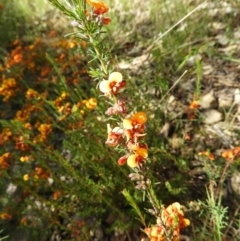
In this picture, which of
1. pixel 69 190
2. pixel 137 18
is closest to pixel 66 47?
pixel 137 18

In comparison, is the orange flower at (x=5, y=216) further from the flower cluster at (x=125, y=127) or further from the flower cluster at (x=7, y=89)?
the flower cluster at (x=125, y=127)

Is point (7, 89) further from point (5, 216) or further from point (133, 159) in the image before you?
point (133, 159)

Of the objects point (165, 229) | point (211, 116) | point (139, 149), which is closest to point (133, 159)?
point (139, 149)

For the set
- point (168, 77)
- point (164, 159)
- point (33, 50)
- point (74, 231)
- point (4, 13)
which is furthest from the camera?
point (4, 13)

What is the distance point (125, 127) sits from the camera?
3.91ft

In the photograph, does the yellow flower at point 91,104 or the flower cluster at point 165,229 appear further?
the yellow flower at point 91,104

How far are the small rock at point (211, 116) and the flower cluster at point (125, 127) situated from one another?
5.07 ft

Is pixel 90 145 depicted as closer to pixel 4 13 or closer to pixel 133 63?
pixel 133 63

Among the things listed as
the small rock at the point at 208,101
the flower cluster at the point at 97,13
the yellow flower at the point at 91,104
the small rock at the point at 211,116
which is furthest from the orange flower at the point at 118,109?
the small rock at the point at 208,101

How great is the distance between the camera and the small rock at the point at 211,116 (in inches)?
105

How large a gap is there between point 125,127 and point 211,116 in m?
1.68

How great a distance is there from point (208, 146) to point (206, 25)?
53.3 inches

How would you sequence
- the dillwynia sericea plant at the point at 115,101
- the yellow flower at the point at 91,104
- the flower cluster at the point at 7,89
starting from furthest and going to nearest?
the flower cluster at the point at 7,89 → the yellow flower at the point at 91,104 → the dillwynia sericea plant at the point at 115,101

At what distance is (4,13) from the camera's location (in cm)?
445
